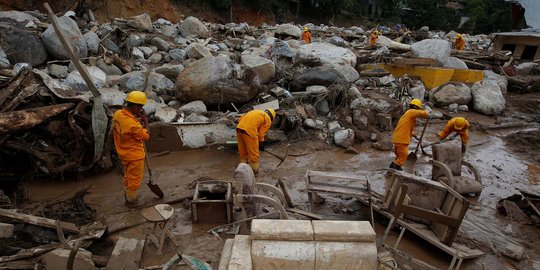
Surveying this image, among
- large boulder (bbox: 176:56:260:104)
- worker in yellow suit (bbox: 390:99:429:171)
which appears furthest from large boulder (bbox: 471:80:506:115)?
large boulder (bbox: 176:56:260:104)

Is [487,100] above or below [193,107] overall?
above

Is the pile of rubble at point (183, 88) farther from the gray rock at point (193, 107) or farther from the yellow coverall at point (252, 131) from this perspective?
the yellow coverall at point (252, 131)

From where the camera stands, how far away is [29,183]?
5660 mm

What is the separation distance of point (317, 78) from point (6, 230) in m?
7.39

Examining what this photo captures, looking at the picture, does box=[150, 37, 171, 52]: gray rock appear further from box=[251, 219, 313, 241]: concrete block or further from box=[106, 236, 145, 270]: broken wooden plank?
box=[251, 219, 313, 241]: concrete block

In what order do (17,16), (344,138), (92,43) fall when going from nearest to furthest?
(344,138) < (17,16) < (92,43)

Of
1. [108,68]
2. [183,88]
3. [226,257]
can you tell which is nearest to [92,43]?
[108,68]

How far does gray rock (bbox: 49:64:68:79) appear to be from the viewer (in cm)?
845

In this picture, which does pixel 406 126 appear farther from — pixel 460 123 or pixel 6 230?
pixel 6 230

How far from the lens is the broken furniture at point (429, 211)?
4.12 m

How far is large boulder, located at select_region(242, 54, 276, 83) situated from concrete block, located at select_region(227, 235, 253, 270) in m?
6.79

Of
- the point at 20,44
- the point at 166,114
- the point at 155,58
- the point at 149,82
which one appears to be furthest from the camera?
the point at 155,58

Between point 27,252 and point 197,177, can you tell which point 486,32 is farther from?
point 27,252

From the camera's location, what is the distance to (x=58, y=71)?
8.54m
